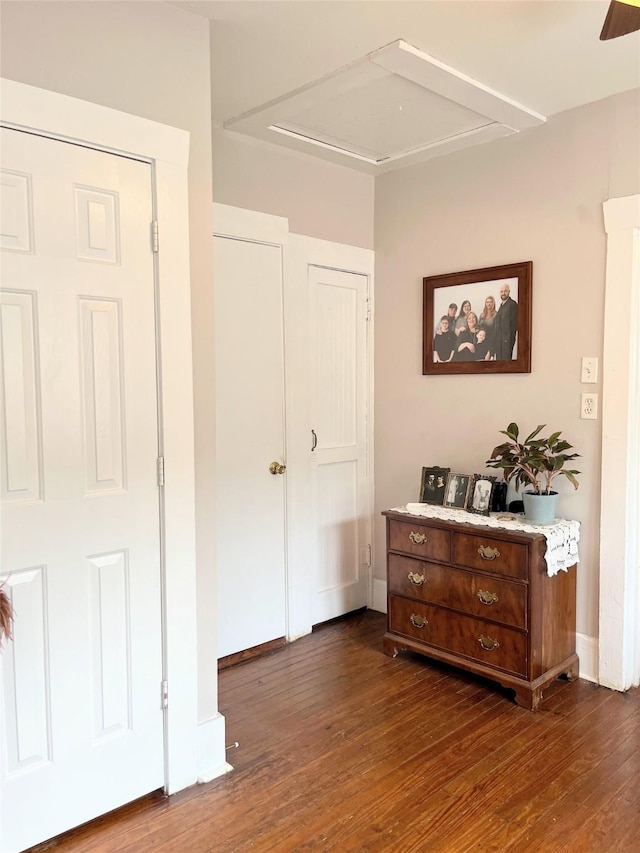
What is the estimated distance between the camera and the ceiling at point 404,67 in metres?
2.11

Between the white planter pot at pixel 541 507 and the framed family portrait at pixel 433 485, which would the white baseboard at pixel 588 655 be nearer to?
the white planter pot at pixel 541 507

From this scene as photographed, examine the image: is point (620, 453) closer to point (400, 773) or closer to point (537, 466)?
point (537, 466)

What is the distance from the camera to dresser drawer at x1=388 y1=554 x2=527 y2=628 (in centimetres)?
275

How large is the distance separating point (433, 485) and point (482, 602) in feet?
2.28

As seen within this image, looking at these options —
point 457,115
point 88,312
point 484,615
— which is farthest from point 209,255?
point 484,615

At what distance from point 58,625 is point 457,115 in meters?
2.66

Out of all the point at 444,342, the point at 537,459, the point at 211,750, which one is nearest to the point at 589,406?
the point at 537,459

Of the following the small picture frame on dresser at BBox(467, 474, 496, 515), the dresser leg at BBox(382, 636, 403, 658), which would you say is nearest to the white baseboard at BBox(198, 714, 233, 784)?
the dresser leg at BBox(382, 636, 403, 658)

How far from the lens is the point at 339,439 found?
3678 millimetres

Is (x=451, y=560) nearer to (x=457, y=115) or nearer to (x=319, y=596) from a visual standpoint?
(x=319, y=596)

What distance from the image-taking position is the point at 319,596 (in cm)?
362

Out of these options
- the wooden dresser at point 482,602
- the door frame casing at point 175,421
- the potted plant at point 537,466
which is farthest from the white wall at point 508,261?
the door frame casing at point 175,421

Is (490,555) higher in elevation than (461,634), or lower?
higher

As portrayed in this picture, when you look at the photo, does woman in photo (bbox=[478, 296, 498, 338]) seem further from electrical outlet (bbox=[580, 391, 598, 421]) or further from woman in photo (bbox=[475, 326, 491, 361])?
electrical outlet (bbox=[580, 391, 598, 421])
